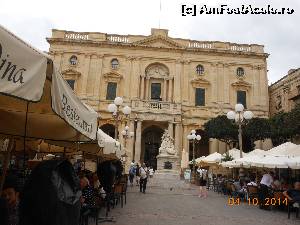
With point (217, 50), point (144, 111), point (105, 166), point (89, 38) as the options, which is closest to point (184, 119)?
point (144, 111)

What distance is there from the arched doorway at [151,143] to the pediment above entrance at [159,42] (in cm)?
910

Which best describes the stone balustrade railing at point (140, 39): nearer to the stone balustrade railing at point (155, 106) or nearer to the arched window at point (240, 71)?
the arched window at point (240, 71)

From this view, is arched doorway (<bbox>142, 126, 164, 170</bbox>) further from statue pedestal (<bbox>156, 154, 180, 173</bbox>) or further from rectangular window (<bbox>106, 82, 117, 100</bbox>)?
statue pedestal (<bbox>156, 154, 180, 173</bbox>)

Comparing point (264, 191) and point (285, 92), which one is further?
point (285, 92)

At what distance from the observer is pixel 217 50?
124 feet

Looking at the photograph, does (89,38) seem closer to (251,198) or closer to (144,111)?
(144,111)

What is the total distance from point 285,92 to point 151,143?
14.7 m

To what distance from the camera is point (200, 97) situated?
36.9 m

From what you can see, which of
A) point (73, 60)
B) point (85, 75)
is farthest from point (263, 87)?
point (73, 60)

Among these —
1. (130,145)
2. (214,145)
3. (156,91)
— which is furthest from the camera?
(156,91)

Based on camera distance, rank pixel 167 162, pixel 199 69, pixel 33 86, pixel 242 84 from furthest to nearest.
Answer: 1. pixel 199 69
2. pixel 242 84
3. pixel 167 162
4. pixel 33 86

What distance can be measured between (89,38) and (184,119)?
13.4m

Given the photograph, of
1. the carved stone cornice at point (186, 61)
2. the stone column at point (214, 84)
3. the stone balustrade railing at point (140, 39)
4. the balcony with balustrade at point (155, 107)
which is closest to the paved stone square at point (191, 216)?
the balcony with balustrade at point (155, 107)

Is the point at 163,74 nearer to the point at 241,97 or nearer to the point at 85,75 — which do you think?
the point at 85,75
